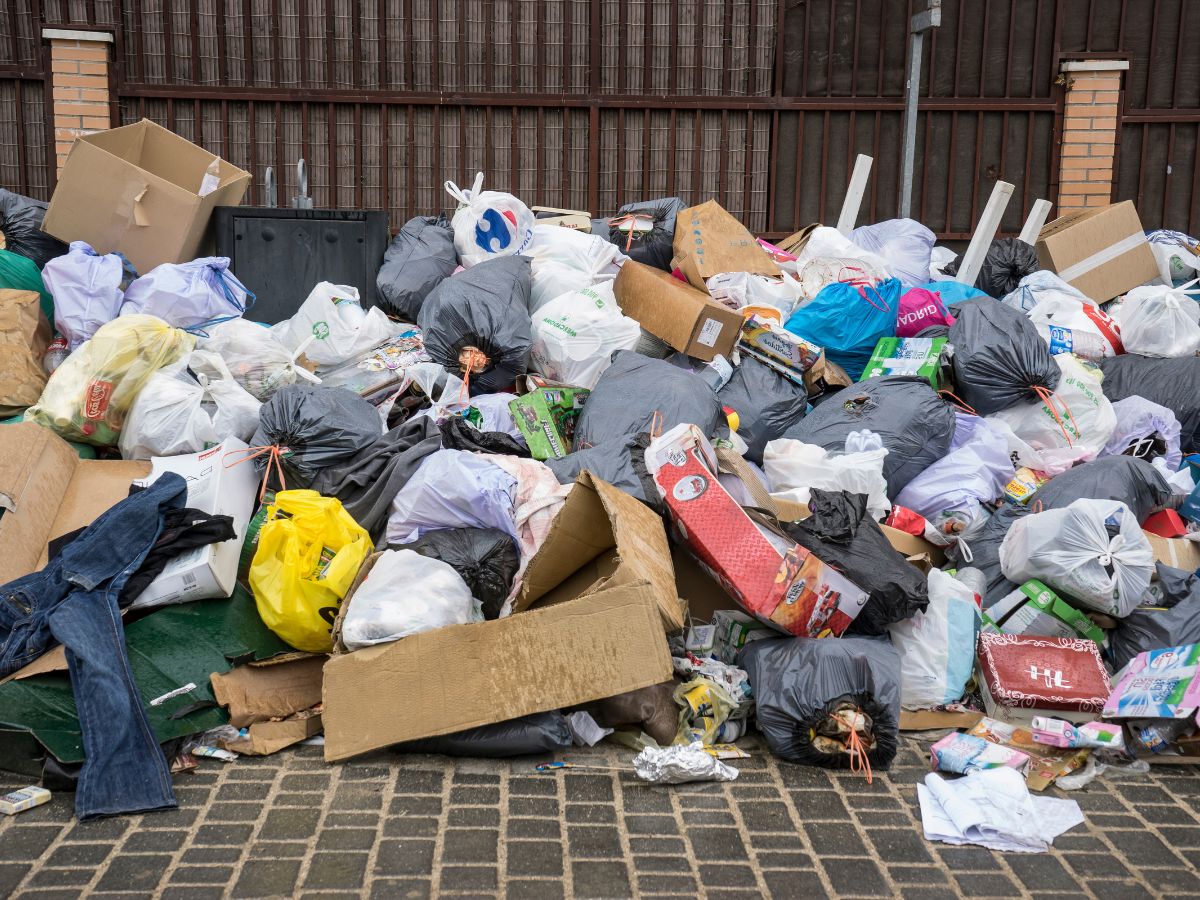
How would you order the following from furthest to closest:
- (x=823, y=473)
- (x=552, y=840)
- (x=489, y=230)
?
(x=489, y=230) → (x=823, y=473) → (x=552, y=840)

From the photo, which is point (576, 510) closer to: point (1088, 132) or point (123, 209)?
point (123, 209)

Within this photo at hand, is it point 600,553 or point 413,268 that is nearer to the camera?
point 600,553

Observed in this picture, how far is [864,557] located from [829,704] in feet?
1.78

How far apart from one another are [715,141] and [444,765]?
5100 mm

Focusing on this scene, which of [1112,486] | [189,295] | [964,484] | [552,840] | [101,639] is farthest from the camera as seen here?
[189,295]

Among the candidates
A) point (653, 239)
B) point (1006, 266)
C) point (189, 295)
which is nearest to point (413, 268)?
point (189, 295)

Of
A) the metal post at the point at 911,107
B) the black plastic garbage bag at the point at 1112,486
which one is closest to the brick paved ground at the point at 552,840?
the black plastic garbage bag at the point at 1112,486

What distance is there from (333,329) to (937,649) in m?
2.82

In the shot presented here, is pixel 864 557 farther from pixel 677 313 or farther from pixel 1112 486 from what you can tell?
pixel 677 313

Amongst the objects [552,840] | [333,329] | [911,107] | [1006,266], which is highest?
[911,107]

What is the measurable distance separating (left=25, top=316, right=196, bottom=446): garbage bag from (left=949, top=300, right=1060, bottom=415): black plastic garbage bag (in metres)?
3.28

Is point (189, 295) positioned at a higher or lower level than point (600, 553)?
higher

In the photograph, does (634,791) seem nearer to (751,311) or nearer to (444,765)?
(444,765)

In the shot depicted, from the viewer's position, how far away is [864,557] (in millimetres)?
3479
